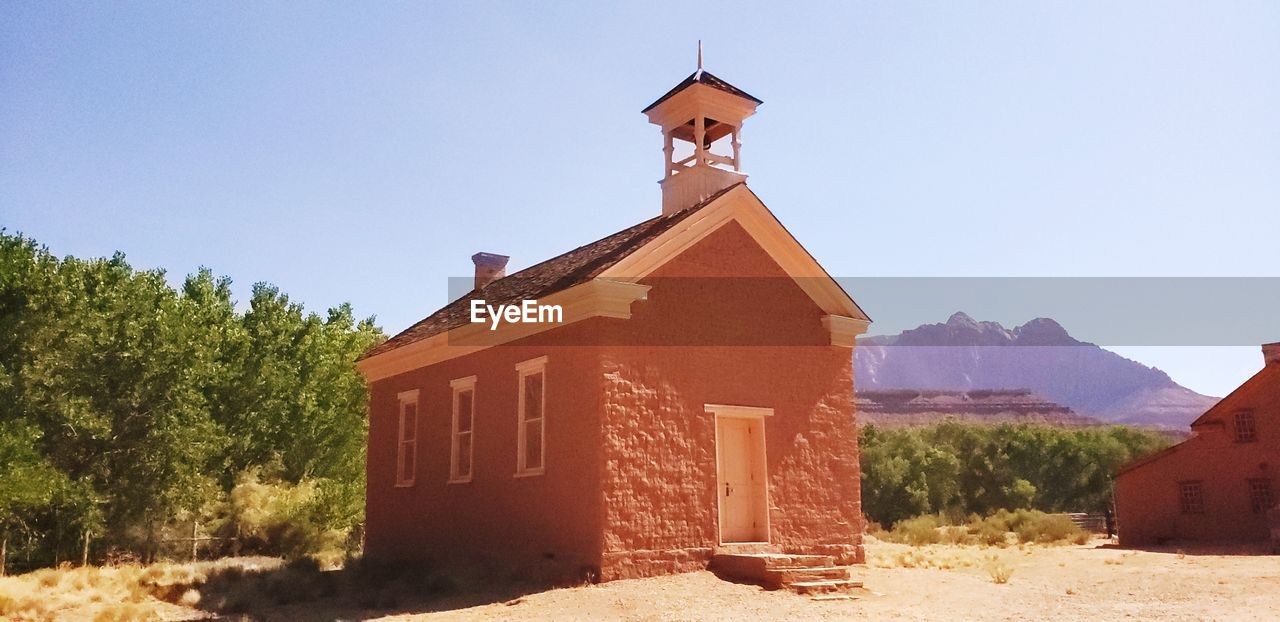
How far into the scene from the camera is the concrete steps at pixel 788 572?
553 inches

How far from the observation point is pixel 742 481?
16.2 metres

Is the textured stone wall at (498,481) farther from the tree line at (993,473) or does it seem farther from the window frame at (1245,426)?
the tree line at (993,473)

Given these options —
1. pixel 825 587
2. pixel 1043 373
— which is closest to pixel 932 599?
pixel 825 587

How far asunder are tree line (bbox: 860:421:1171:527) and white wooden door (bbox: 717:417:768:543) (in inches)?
1503

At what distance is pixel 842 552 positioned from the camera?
54.9 feet

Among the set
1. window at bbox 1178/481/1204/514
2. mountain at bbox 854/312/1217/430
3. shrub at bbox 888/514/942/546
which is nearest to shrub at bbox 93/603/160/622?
shrub at bbox 888/514/942/546

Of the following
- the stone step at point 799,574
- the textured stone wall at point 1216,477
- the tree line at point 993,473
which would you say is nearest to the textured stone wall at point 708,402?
the stone step at point 799,574

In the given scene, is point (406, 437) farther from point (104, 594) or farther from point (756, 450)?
point (756, 450)

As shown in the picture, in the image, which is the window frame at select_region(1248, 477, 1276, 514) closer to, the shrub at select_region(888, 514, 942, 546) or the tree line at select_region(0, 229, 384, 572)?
the shrub at select_region(888, 514, 942, 546)

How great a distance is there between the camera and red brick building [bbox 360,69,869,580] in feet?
48.6

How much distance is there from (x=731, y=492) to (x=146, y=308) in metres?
24.0

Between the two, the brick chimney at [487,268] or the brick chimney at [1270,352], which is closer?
the brick chimney at [487,268]

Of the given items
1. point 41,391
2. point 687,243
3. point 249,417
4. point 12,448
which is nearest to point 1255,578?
point 687,243

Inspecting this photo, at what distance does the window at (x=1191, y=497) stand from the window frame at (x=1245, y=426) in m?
2.06
